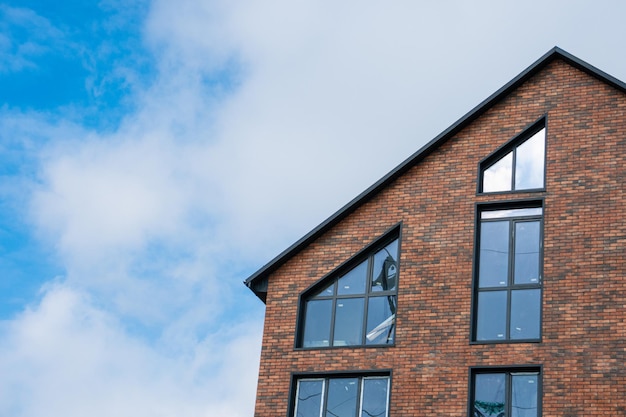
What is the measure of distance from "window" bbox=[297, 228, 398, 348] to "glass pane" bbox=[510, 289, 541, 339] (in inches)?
100

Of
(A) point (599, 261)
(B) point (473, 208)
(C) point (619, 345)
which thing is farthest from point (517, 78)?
(C) point (619, 345)

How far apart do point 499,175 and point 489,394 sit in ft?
16.6

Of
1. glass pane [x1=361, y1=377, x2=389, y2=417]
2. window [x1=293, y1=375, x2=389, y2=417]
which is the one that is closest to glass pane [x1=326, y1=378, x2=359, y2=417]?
window [x1=293, y1=375, x2=389, y2=417]

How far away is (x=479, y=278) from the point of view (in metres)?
23.7

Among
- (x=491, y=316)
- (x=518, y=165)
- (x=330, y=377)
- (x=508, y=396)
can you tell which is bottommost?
(x=508, y=396)

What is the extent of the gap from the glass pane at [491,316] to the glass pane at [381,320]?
1834 mm

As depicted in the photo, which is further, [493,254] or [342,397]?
[493,254]

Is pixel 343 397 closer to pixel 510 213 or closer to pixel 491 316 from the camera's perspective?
pixel 491 316

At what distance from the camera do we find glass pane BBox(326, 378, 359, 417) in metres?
23.2

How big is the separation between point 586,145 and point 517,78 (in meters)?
2.28

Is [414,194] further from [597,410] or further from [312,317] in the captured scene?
[597,410]

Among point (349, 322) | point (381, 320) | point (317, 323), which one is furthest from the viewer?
point (317, 323)

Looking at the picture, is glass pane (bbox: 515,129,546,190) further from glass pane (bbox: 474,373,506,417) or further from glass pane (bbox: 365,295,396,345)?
glass pane (bbox: 474,373,506,417)

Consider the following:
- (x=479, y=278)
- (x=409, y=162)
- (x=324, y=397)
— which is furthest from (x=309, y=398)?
(x=409, y=162)
